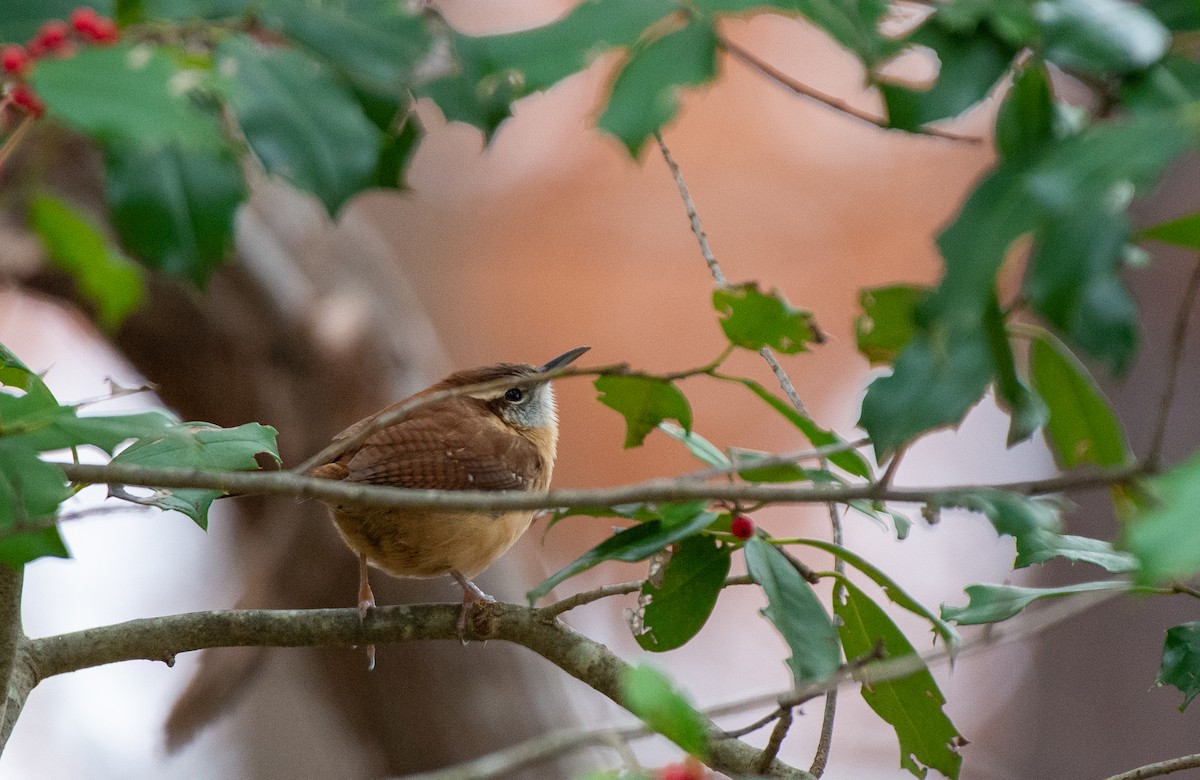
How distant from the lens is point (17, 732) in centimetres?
628

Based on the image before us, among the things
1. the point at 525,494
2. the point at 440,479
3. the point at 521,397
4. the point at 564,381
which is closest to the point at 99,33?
the point at 525,494

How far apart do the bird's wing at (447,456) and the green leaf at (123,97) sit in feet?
6.34

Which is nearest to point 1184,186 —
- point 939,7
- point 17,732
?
point 939,7

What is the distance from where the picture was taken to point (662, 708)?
108cm

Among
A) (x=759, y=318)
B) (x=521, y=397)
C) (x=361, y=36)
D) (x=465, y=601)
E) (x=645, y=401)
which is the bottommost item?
(x=521, y=397)

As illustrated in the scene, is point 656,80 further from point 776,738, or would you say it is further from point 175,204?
point 776,738

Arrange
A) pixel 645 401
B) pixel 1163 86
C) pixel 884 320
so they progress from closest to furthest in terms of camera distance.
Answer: pixel 1163 86
pixel 884 320
pixel 645 401

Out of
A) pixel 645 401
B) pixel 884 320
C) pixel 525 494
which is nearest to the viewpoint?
pixel 525 494

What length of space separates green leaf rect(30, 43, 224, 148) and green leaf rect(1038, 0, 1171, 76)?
750mm

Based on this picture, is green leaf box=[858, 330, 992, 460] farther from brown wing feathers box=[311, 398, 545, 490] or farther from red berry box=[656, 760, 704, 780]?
brown wing feathers box=[311, 398, 545, 490]

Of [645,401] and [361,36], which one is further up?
[361,36]

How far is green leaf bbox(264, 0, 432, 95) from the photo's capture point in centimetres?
112

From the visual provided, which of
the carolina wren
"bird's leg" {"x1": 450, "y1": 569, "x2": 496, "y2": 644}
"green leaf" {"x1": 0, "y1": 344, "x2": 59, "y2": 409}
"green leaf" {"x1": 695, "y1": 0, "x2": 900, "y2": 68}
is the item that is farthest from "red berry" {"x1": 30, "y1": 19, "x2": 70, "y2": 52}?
the carolina wren

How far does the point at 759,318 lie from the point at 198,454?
0.93 metres
